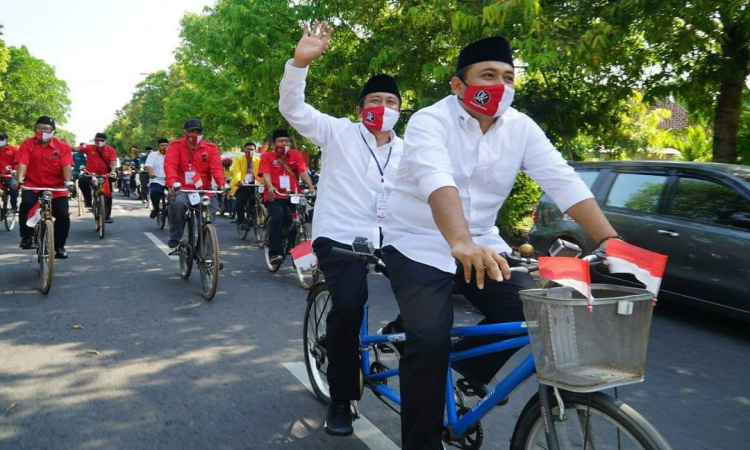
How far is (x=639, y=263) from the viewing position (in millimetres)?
2066

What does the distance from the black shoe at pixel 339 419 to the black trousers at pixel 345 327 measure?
0.05 meters

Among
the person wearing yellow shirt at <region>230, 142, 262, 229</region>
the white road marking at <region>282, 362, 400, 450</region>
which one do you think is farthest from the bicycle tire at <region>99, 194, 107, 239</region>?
the white road marking at <region>282, 362, 400, 450</region>

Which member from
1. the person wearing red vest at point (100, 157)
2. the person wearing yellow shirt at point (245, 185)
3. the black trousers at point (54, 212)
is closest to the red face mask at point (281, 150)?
the person wearing yellow shirt at point (245, 185)

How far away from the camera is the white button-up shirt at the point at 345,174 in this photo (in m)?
4.00

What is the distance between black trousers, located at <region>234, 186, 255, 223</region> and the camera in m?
13.2

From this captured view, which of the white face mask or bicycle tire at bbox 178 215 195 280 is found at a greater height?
the white face mask

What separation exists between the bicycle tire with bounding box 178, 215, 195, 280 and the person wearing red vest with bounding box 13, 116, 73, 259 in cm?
143

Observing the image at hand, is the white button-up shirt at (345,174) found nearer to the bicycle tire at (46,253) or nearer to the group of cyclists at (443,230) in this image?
the group of cyclists at (443,230)

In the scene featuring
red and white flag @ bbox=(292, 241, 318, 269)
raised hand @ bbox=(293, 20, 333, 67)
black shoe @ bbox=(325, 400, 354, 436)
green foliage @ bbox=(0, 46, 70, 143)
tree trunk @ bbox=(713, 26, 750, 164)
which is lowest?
black shoe @ bbox=(325, 400, 354, 436)

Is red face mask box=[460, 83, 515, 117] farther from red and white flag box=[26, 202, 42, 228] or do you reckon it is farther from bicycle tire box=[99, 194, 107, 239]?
bicycle tire box=[99, 194, 107, 239]

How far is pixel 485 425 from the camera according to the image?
3697mm

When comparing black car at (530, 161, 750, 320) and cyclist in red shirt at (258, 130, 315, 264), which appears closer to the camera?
black car at (530, 161, 750, 320)

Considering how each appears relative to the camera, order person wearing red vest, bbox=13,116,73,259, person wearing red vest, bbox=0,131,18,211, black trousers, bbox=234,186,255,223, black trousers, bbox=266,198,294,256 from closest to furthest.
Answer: person wearing red vest, bbox=13,116,73,259 < black trousers, bbox=266,198,294,256 < person wearing red vest, bbox=0,131,18,211 < black trousers, bbox=234,186,255,223

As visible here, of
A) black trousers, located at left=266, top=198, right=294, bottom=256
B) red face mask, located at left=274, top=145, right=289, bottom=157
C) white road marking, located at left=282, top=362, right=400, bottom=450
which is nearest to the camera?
white road marking, located at left=282, top=362, right=400, bottom=450
